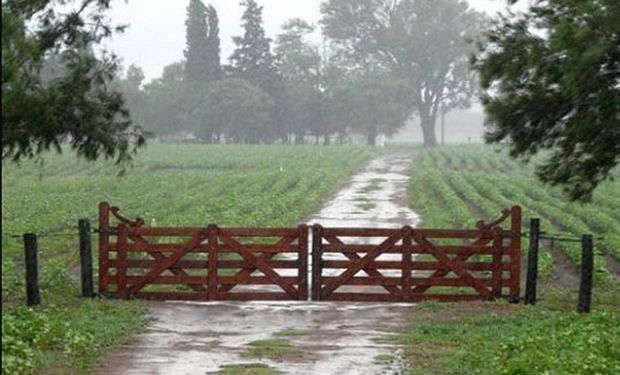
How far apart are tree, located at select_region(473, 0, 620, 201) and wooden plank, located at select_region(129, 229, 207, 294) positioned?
234 inches

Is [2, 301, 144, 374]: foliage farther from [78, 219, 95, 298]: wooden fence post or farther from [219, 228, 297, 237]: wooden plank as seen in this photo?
[219, 228, 297, 237]: wooden plank

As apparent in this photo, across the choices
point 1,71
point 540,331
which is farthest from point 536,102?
point 1,71

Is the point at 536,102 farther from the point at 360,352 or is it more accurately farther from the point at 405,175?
the point at 405,175

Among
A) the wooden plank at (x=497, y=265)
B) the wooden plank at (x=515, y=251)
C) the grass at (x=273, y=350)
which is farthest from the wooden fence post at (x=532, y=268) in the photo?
the grass at (x=273, y=350)

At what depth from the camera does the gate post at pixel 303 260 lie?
17.9m

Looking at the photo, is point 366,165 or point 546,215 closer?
point 546,215

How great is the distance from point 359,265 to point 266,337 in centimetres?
402

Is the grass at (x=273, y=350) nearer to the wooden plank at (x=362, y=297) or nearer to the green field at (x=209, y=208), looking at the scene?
the green field at (x=209, y=208)

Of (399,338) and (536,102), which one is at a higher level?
(536,102)

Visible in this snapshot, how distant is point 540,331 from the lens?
14.4m

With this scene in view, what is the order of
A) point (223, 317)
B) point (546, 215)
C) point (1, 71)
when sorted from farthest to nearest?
point (546, 215) < point (223, 317) < point (1, 71)

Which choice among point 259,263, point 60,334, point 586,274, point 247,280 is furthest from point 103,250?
point 586,274

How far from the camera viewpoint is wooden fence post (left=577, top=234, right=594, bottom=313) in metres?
16.8

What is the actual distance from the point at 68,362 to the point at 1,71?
12.9 ft
